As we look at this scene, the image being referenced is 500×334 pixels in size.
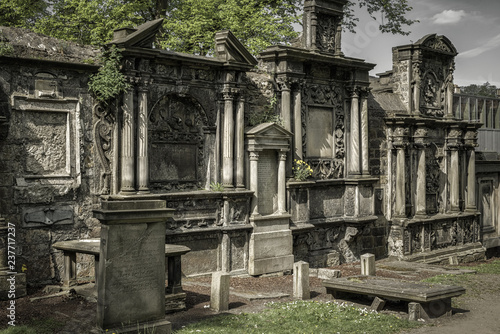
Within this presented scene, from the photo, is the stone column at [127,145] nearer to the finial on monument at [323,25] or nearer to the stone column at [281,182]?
the stone column at [281,182]

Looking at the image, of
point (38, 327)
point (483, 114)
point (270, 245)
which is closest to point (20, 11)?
point (270, 245)

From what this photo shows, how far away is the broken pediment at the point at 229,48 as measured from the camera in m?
12.5

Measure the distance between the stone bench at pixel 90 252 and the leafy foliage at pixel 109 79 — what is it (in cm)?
272

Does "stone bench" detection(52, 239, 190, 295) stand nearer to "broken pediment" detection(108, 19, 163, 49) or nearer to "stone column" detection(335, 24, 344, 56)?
"broken pediment" detection(108, 19, 163, 49)

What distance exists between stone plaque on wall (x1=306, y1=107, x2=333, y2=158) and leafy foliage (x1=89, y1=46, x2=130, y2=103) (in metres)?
5.36

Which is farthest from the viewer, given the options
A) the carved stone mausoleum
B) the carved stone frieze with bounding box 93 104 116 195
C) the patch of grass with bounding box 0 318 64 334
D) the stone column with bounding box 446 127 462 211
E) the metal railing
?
the metal railing

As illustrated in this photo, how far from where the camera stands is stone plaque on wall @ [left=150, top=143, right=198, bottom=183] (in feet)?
38.8

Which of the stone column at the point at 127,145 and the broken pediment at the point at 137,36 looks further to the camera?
the stone column at the point at 127,145

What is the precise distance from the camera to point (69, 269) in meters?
9.89

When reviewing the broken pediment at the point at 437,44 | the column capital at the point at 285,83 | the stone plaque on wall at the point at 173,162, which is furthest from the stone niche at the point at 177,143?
the broken pediment at the point at 437,44

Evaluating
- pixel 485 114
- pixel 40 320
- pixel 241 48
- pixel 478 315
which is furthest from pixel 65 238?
pixel 485 114

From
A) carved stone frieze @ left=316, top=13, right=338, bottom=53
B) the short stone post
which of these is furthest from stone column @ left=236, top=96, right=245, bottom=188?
carved stone frieze @ left=316, top=13, right=338, bottom=53

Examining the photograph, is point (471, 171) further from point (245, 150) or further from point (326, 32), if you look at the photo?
point (245, 150)

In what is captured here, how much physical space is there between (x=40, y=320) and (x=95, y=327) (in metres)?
1.25
